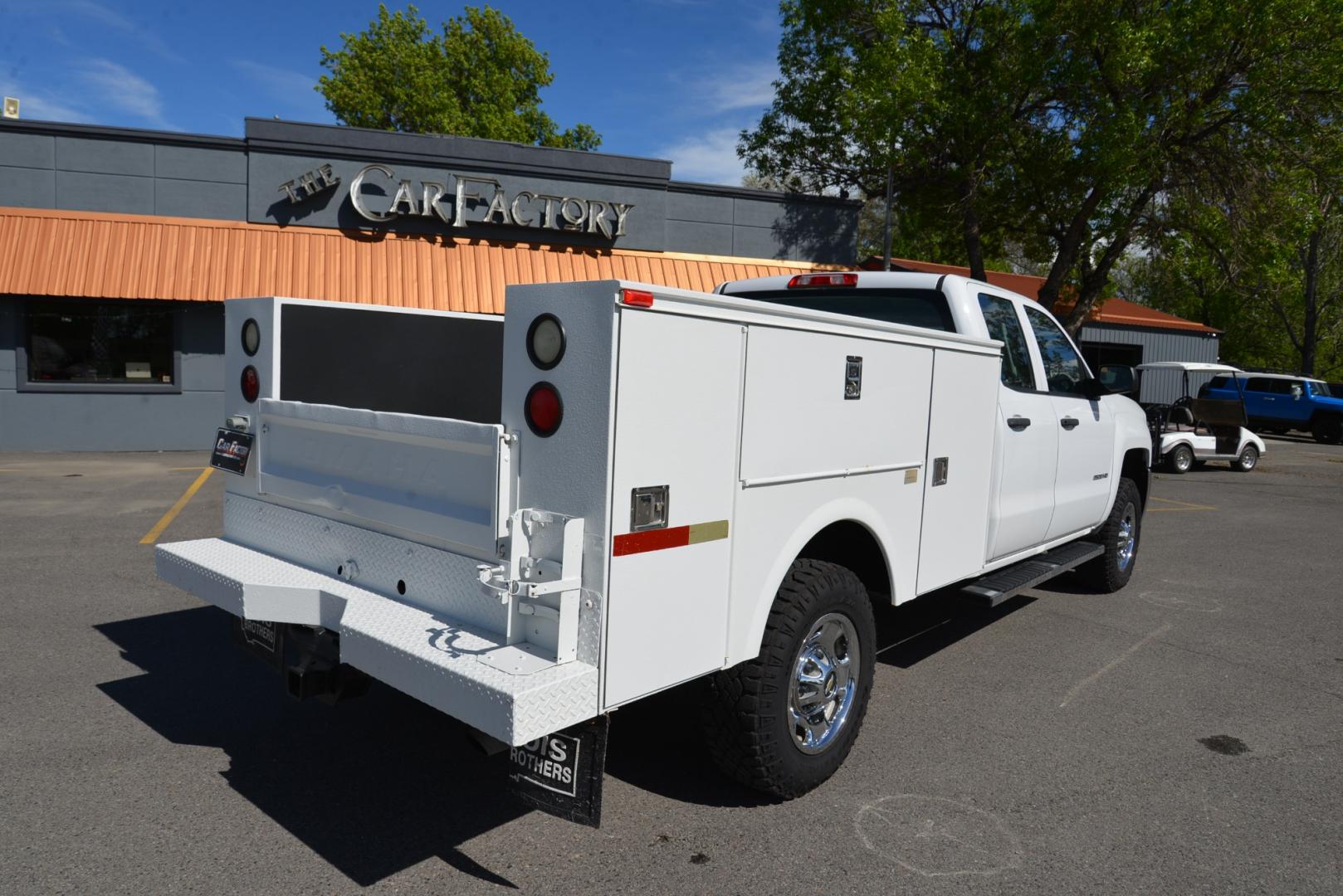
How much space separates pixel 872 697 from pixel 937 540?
1.04 meters

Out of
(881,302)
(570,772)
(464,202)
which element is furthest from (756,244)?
(570,772)

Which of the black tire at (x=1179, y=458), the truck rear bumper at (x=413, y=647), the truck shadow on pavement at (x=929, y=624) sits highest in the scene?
the truck rear bumper at (x=413, y=647)

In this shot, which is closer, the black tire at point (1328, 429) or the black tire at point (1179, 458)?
the black tire at point (1179, 458)

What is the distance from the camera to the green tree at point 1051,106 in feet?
56.2

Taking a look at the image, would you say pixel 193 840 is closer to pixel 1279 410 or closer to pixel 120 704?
pixel 120 704

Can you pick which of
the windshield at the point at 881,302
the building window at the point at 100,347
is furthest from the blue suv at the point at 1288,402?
the building window at the point at 100,347

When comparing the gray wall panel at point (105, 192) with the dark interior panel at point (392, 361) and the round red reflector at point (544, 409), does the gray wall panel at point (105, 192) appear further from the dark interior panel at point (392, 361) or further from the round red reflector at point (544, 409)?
the round red reflector at point (544, 409)

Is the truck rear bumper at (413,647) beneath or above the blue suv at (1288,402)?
beneath

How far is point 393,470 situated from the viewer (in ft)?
11.2

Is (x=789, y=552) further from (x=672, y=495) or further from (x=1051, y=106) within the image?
(x=1051, y=106)

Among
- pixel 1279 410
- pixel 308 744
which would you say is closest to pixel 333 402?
pixel 308 744

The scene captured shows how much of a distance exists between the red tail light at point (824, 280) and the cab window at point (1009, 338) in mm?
722

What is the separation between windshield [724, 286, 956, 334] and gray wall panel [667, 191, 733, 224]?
13623 millimetres

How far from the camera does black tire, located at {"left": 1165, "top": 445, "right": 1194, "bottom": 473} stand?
1744 centimetres
